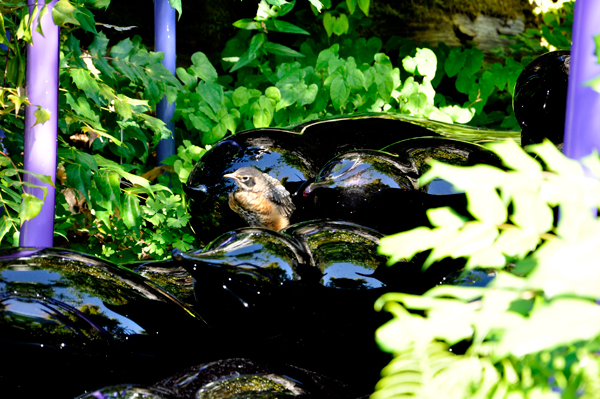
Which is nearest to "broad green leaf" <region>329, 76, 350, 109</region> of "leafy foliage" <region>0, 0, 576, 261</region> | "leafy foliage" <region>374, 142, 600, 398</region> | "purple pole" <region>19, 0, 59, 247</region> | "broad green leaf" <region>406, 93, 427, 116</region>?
"leafy foliage" <region>0, 0, 576, 261</region>

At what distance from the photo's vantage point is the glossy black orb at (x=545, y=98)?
1.33 meters

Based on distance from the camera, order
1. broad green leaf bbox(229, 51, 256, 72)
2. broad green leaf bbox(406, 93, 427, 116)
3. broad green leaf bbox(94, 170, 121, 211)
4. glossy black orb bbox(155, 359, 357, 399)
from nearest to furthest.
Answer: glossy black orb bbox(155, 359, 357, 399) < broad green leaf bbox(94, 170, 121, 211) < broad green leaf bbox(406, 93, 427, 116) < broad green leaf bbox(229, 51, 256, 72)

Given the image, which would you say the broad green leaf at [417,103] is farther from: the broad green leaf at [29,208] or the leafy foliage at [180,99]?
the broad green leaf at [29,208]

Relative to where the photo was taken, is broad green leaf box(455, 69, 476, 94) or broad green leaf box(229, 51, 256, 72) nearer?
broad green leaf box(229, 51, 256, 72)

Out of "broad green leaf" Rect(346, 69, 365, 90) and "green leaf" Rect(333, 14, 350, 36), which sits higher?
"green leaf" Rect(333, 14, 350, 36)

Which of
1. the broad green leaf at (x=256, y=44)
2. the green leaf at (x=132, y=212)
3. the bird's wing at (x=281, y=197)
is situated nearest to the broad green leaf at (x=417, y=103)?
the broad green leaf at (x=256, y=44)

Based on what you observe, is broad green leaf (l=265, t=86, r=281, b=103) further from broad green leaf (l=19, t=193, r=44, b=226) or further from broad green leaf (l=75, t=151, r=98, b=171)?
broad green leaf (l=19, t=193, r=44, b=226)

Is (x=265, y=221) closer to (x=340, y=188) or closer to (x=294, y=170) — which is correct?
(x=294, y=170)

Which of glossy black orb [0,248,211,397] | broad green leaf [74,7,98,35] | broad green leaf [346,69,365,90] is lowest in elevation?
glossy black orb [0,248,211,397]

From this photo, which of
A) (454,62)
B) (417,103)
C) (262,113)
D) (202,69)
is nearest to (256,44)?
(202,69)

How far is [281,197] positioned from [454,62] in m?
2.38

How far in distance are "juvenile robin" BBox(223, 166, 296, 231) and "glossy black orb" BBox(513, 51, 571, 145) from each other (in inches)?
27.2

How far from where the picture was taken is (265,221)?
5.63 feet

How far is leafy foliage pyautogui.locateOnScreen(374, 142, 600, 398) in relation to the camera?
0.34 metres
